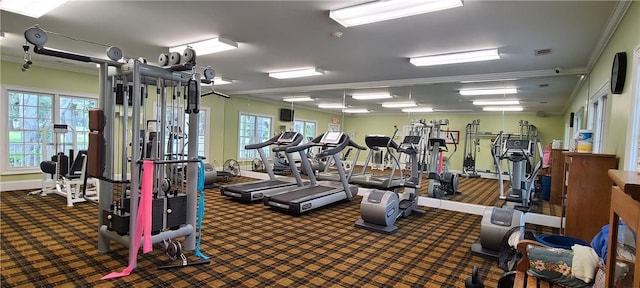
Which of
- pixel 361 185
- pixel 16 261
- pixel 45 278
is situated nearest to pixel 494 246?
pixel 361 185

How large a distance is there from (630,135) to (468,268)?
1803mm

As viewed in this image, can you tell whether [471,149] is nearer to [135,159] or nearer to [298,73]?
[298,73]

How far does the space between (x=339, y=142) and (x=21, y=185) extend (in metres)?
6.32

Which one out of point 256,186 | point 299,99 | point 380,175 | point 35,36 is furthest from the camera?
point 299,99

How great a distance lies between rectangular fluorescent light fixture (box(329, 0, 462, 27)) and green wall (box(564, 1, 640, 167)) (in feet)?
4.81

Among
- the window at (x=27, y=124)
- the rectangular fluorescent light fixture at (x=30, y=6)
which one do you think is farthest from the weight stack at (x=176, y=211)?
the window at (x=27, y=124)

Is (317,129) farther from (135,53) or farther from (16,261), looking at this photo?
(16,261)

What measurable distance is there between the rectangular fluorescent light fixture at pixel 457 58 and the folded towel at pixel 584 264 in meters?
3.15

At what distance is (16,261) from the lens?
293cm

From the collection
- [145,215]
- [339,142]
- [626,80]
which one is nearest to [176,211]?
[145,215]

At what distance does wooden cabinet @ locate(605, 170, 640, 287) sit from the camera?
41.7 inches

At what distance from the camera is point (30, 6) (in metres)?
3.37

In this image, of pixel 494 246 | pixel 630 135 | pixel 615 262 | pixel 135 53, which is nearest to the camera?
pixel 615 262

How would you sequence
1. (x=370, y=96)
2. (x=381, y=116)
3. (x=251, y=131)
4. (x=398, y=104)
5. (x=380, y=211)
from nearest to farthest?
(x=380, y=211) → (x=398, y=104) → (x=381, y=116) → (x=370, y=96) → (x=251, y=131)
